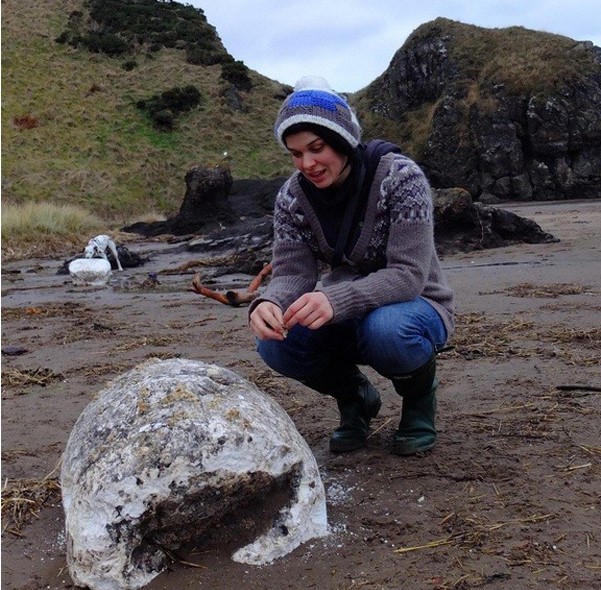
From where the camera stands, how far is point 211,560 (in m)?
2.35

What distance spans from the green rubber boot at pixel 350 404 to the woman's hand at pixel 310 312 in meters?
0.63

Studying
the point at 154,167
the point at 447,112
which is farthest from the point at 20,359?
the point at 447,112

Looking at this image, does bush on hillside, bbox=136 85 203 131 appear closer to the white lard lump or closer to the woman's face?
the woman's face

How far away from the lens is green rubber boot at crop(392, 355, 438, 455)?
3.02m

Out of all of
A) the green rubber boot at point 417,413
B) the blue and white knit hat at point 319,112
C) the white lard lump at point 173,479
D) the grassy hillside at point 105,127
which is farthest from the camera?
the grassy hillside at point 105,127

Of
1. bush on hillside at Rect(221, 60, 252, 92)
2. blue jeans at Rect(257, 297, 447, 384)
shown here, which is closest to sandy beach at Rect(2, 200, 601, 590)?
blue jeans at Rect(257, 297, 447, 384)

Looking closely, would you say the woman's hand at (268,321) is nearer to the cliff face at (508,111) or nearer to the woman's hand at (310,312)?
the woman's hand at (310,312)

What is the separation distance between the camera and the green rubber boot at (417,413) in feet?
9.92

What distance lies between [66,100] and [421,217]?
39050mm

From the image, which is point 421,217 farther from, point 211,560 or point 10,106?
point 10,106

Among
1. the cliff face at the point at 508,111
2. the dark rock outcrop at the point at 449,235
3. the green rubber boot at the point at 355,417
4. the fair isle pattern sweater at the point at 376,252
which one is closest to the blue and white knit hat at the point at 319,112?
the fair isle pattern sweater at the point at 376,252

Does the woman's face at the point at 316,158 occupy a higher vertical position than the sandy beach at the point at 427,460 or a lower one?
higher

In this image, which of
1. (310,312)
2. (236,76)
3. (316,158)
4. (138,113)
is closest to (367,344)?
(310,312)

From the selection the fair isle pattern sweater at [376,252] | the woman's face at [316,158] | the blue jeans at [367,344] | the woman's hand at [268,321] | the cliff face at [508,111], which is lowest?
the blue jeans at [367,344]
